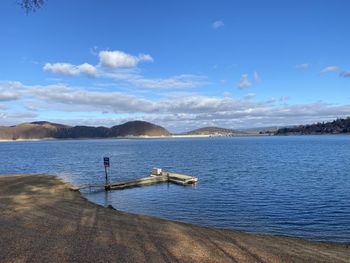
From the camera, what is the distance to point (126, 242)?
15.7 metres

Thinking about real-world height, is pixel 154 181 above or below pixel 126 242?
below

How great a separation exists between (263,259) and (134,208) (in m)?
18.1

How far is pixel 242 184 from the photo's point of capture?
143 feet

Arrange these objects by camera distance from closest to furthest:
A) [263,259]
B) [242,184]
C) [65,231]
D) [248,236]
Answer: [263,259] → [65,231] → [248,236] → [242,184]

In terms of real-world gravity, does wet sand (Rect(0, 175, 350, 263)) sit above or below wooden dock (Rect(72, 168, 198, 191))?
above

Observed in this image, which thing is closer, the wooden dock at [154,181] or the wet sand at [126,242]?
the wet sand at [126,242]

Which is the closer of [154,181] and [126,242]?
[126,242]

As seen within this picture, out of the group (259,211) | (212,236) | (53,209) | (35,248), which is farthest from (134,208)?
(35,248)

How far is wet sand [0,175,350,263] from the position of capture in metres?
13.8

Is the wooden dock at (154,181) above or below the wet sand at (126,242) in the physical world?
below

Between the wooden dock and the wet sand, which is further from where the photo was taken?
the wooden dock

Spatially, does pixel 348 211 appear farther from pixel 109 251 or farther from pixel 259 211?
pixel 109 251

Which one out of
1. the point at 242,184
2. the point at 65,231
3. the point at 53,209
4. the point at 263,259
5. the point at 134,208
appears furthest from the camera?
the point at 242,184

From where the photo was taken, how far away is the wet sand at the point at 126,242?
13.8 meters
